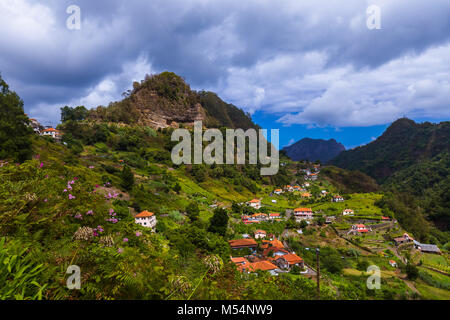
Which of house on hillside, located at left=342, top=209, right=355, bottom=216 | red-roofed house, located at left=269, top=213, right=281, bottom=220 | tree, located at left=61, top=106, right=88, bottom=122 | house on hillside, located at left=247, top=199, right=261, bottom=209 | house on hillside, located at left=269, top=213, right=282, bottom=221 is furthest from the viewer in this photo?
tree, located at left=61, top=106, right=88, bottom=122

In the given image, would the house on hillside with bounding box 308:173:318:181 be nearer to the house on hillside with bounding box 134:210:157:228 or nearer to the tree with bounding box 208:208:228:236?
the tree with bounding box 208:208:228:236

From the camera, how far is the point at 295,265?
1759cm

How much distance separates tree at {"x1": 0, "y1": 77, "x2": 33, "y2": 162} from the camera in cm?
1373

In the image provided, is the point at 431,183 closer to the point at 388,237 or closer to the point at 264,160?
the point at 264,160

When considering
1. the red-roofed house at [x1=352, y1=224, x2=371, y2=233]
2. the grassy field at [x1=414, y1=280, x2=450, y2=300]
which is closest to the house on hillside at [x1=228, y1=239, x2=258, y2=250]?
the grassy field at [x1=414, y1=280, x2=450, y2=300]

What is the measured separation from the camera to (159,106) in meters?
62.5

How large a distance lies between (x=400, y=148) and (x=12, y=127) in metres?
142

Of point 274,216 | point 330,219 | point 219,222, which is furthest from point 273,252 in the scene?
point 330,219

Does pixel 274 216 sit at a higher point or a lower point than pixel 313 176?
lower

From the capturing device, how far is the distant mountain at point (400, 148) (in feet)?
316

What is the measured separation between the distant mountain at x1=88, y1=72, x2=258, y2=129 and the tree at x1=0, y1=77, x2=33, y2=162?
3718 cm

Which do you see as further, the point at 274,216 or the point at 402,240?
the point at 274,216

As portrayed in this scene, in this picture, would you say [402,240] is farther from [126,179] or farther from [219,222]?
[126,179]
